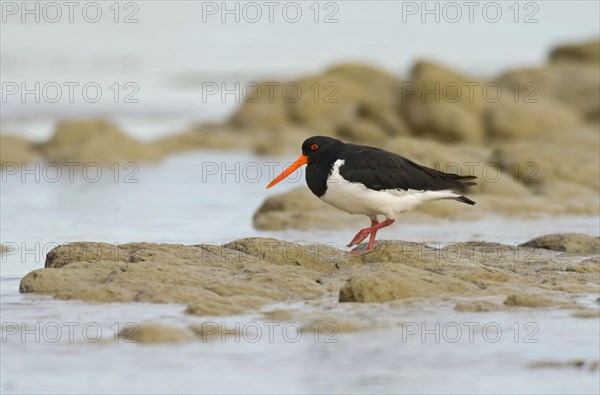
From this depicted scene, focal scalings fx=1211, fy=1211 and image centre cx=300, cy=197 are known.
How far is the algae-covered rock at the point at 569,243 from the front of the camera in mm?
10102

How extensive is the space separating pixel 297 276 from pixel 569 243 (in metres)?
2.69

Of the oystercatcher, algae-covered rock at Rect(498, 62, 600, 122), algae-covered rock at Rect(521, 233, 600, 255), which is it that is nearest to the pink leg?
the oystercatcher

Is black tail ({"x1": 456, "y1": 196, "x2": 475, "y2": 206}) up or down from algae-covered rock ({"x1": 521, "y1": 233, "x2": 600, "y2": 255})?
up

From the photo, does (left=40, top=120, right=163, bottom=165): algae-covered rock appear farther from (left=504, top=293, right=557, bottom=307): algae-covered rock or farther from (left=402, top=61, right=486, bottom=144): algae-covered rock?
(left=504, top=293, right=557, bottom=307): algae-covered rock

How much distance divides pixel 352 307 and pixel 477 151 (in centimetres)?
811

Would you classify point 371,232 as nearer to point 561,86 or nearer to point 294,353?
point 294,353

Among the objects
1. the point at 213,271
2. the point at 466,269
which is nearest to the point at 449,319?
A: the point at 466,269

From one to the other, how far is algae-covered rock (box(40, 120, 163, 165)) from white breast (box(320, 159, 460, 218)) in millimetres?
8163

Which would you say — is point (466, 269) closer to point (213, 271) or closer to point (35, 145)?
point (213, 271)

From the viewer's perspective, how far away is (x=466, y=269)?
8.84 metres

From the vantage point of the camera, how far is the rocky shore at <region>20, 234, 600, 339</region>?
26.2 ft

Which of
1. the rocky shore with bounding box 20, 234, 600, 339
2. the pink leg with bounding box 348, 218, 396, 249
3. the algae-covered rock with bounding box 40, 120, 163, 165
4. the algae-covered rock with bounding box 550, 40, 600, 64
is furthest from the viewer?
the algae-covered rock with bounding box 550, 40, 600, 64

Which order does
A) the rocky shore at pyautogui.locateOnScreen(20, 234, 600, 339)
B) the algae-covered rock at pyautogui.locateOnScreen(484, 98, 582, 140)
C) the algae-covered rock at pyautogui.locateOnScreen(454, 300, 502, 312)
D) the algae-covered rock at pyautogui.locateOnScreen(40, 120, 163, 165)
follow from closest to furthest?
1. the algae-covered rock at pyautogui.locateOnScreen(454, 300, 502, 312)
2. the rocky shore at pyautogui.locateOnScreen(20, 234, 600, 339)
3. the algae-covered rock at pyautogui.locateOnScreen(40, 120, 163, 165)
4. the algae-covered rock at pyautogui.locateOnScreen(484, 98, 582, 140)

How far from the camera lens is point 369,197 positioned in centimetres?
976
